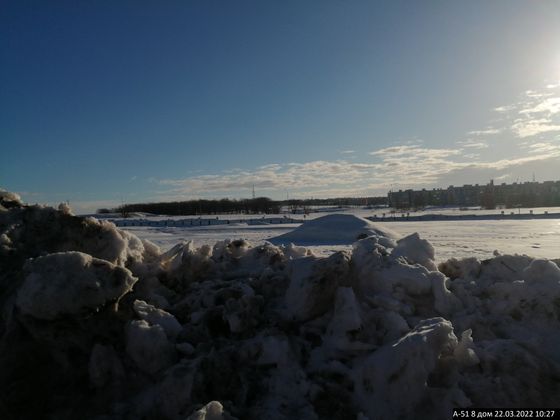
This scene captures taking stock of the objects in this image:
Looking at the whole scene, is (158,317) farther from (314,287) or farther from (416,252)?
(416,252)

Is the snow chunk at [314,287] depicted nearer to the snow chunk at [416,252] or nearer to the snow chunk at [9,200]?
the snow chunk at [416,252]

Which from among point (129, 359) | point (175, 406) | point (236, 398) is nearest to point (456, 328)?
point (236, 398)

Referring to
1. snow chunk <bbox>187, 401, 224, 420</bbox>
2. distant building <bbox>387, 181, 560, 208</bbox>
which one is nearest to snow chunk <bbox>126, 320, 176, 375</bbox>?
snow chunk <bbox>187, 401, 224, 420</bbox>

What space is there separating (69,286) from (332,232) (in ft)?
50.8

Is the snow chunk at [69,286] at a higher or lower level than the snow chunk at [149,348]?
higher

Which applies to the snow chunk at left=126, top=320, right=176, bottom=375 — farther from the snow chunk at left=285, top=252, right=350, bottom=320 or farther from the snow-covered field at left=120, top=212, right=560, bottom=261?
the snow-covered field at left=120, top=212, right=560, bottom=261

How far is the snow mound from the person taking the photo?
52.9ft

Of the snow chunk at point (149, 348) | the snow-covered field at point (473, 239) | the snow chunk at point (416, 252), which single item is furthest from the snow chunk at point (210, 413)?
the snow-covered field at point (473, 239)

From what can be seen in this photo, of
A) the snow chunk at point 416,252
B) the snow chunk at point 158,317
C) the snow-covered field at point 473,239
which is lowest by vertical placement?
the snow-covered field at point 473,239

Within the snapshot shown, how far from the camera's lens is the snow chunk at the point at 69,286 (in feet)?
7.99

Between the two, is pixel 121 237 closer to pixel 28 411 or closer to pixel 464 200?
pixel 28 411

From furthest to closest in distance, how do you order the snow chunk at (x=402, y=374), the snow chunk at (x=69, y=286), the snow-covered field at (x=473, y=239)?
the snow-covered field at (x=473, y=239) < the snow chunk at (x=69, y=286) < the snow chunk at (x=402, y=374)

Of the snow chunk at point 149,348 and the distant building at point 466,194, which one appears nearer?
the snow chunk at point 149,348

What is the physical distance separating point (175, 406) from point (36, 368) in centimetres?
106
